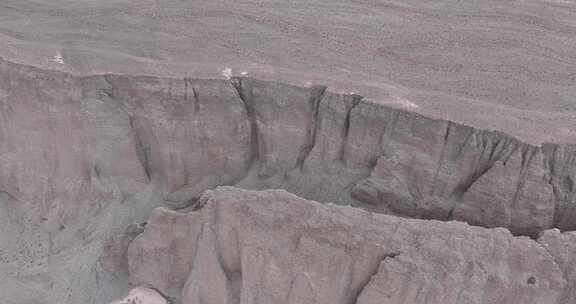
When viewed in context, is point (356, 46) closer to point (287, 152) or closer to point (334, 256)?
point (287, 152)

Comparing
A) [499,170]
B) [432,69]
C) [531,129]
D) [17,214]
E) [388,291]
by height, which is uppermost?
A: [432,69]

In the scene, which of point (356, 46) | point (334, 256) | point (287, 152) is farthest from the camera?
point (287, 152)

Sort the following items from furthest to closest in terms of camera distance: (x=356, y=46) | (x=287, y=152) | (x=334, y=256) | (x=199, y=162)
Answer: (x=199, y=162), (x=287, y=152), (x=356, y=46), (x=334, y=256)

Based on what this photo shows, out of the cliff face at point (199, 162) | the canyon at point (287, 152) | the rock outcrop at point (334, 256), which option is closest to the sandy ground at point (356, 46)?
the canyon at point (287, 152)

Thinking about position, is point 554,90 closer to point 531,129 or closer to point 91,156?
point 531,129

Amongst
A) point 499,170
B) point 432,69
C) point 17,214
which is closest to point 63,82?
point 17,214

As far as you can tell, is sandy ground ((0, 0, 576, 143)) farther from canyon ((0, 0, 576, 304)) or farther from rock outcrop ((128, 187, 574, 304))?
rock outcrop ((128, 187, 574, 304))

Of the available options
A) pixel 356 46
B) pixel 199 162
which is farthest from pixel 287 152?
pixel 356 46
